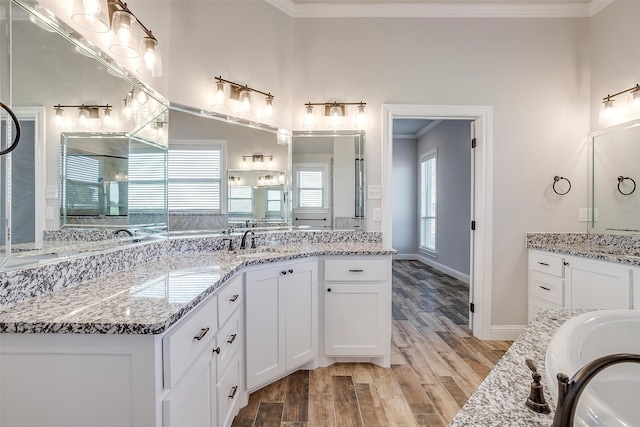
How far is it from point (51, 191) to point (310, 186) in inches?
72.1

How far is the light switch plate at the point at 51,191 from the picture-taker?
1.21 meters

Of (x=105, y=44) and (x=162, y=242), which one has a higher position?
(x=105, y=44)


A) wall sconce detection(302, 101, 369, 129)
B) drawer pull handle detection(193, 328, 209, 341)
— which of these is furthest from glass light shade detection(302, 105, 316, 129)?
drawer pull handle detection(193, 328, 209, 341)

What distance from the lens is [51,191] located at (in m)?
1.23

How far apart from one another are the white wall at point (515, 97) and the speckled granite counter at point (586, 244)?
8 centimetres

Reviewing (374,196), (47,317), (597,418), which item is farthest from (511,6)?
(47,317)

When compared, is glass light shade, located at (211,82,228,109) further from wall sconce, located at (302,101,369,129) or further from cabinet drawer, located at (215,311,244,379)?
cabinet drawer, located at (215,311,244,379)

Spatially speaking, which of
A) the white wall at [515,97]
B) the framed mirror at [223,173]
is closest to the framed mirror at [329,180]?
the framed mirror at [223,173]

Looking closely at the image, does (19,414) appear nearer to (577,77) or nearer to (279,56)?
(279,56)

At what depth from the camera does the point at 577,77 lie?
2814 mm

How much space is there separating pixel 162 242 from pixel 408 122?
521cm

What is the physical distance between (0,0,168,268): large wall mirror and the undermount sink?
1.62m

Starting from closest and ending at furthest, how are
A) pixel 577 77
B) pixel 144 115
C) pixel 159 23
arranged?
pixel 144 115
pixel 159 23
pixel 577 77

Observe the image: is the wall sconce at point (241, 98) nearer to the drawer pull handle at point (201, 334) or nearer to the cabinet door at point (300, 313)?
the cabinet door at point (300, 313)
